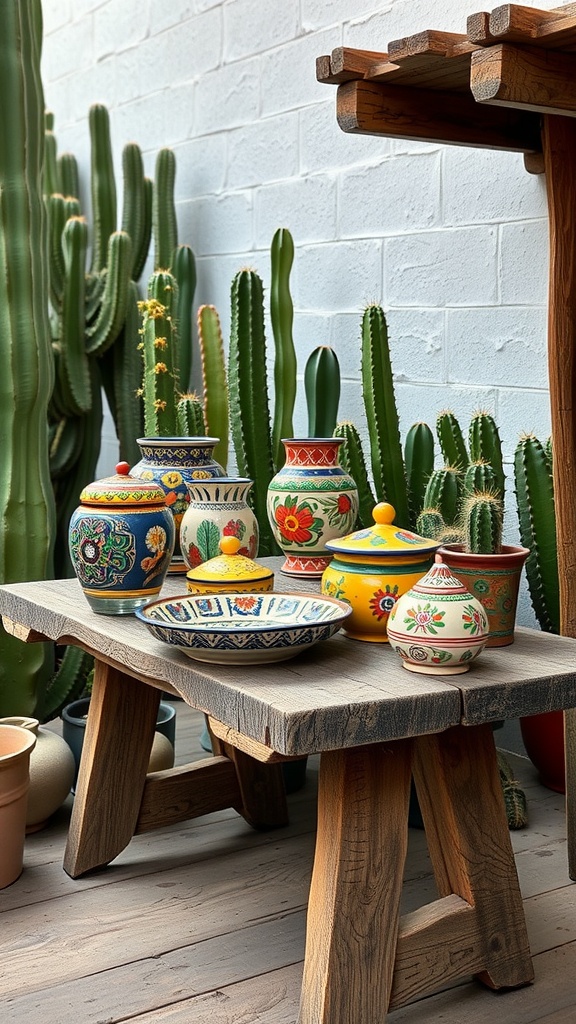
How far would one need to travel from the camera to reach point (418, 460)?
A: 8.23ft

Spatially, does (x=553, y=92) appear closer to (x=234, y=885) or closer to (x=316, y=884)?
(x=316, y=884)

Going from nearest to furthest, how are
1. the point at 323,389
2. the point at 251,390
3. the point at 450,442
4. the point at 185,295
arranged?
the point at 450,442 → the point at 251,390 → the point at 323,389 → the point at 185,295

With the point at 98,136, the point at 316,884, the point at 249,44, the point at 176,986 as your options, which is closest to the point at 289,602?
the point at 316,884

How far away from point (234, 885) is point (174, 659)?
68cm

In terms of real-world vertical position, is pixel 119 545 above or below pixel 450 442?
below

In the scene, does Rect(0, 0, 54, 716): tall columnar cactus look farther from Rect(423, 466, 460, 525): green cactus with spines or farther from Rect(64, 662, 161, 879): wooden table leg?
Rect(423, 466, 460, 525): green cactus with spines

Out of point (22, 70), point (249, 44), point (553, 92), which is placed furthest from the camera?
point (249, 44)

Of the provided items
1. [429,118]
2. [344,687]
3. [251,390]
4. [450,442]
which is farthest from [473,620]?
[251,390]

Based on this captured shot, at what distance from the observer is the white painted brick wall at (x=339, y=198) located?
255 cm

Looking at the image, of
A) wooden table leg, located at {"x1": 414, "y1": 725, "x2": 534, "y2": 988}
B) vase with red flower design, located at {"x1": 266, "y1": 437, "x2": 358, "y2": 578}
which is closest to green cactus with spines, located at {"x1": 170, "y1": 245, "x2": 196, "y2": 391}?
vase with red flower design, located at {"x1": 266, "y1": 437, "x2": 358, "y2": 578}

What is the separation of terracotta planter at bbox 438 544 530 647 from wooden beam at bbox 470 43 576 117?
2.28 feet

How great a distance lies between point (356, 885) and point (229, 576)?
50 cm

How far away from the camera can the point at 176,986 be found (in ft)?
5.60

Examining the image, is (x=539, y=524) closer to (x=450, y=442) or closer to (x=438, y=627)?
(x=450, y=442)
